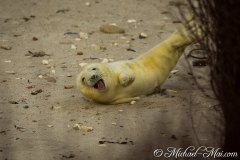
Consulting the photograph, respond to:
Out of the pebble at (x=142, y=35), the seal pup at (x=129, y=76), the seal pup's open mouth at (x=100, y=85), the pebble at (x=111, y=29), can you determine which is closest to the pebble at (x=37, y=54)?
the pebble at (x=111, y=29)

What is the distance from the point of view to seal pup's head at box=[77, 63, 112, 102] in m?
4.34

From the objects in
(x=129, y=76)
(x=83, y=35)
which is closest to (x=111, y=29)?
(x=83, y=35)

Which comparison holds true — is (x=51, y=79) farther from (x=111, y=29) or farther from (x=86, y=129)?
(x=111, y=29)

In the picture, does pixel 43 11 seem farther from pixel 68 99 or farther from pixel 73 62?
pixel 68 99

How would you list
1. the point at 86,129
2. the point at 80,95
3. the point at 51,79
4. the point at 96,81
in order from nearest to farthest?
the point at 86,129, the point at 96,81, the point at 80,95, the point at 51,79

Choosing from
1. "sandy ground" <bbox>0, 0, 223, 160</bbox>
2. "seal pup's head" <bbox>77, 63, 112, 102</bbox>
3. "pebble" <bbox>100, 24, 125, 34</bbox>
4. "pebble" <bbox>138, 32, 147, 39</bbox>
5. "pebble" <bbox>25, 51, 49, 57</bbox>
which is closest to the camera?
"sandy ground" <bbox>0, 0, 223, 160</bbox>

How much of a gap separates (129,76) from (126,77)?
30mm

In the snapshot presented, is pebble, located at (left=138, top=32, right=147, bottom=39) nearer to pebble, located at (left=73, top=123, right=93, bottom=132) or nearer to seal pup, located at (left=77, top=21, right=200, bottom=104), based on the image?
seal pup, located at (left=77, top=21, right=200, bottom=104)

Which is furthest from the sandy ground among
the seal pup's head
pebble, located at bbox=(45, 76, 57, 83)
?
the seal pup's head

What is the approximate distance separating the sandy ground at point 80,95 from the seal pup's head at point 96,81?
0.11 m

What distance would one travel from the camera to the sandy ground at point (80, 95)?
3.69m

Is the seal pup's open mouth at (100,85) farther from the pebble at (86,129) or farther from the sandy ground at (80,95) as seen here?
the pebble at (86,129)

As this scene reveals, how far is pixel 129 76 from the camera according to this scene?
4.41 meters

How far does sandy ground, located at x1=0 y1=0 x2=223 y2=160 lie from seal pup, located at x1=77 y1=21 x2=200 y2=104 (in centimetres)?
8
